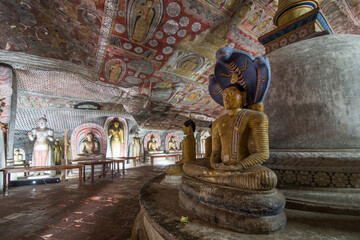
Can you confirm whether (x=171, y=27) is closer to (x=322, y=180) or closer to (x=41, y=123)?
(x=322, y=180)

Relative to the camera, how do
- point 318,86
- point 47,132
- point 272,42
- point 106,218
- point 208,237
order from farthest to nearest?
point 47,132 → point 272,42 → point 106,218 → point 318,86 → point 208,237

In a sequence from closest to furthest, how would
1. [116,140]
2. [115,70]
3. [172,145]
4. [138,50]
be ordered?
[138,50]
[115,70]
[116,140]
[172,145]

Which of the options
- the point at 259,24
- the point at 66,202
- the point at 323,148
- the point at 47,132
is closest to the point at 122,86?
the point at 47,132

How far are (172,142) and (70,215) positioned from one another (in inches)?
449

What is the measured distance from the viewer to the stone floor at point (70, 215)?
2.19 m

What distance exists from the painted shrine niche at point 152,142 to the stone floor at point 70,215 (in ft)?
28.3

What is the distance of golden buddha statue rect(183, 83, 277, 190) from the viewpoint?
1.27 meters

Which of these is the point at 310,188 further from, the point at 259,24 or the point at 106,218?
the point at 259,24

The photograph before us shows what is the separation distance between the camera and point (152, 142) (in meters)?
13.0

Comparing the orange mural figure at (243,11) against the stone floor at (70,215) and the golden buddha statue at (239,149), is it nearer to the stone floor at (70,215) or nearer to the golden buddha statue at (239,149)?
the golden buddha statue at (239,149)

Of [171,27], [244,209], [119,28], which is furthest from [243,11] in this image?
[244,209]

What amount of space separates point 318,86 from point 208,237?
6.91 feet

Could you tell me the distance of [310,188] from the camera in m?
1.75

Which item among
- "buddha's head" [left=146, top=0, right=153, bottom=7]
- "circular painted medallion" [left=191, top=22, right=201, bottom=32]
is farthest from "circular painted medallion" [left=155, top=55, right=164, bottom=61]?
"buddha's head" [left=146, top=0, right=153, bottom=7]
